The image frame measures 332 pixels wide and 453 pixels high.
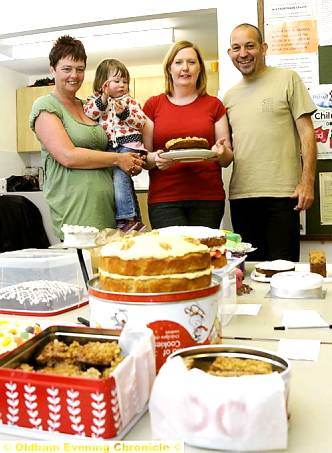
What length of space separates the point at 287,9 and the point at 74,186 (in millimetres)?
1798

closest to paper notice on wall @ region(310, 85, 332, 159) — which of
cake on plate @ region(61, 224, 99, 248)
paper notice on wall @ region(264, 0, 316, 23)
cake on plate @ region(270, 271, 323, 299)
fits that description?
paper notice on wall @ region(264, 0, 316, 23)

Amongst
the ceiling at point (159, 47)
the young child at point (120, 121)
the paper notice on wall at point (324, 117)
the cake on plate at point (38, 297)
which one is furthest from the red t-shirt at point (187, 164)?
the ceiling at point (159, 47)

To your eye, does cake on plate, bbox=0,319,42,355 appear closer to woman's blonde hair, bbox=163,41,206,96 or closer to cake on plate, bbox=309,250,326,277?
cake on plate, bbox=309,250,326,277

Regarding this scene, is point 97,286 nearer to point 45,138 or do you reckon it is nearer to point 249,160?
point 45,138

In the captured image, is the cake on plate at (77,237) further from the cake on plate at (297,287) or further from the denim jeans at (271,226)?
the denim jeans at (271,226)

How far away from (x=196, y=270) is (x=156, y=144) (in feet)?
5.84

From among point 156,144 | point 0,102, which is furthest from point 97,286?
point 0,102

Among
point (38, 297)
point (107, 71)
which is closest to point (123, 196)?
point (107, 71)

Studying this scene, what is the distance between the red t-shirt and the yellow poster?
34.7 inches

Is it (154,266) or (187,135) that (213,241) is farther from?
(187,135)

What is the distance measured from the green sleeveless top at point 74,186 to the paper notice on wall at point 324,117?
144 cm

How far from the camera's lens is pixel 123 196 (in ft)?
7.98

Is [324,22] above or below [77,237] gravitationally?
above

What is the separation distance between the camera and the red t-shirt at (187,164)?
97.0 inches
